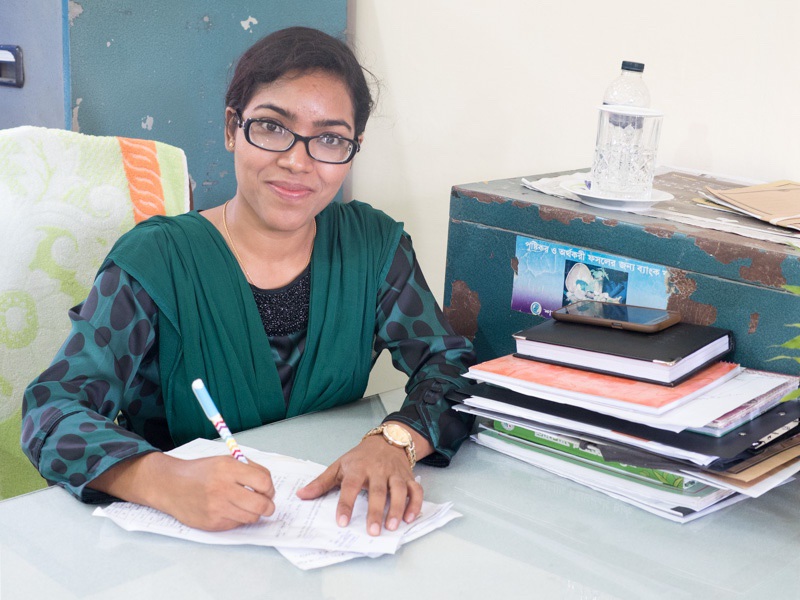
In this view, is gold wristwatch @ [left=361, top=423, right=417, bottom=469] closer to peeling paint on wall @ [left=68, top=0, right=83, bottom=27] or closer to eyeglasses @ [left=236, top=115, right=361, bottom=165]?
eyeglasses @ [left=236, top=115, right=361, bottom=165]

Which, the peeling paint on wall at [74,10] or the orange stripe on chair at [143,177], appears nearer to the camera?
the orange stripe on chair at [143,177]

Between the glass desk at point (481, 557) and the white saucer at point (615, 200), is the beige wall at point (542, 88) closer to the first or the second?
the white saucer at point (615, 200)

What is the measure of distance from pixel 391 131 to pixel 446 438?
1145 mm

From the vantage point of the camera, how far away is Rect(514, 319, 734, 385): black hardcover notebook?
0.98m

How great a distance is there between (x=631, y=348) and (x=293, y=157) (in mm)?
519

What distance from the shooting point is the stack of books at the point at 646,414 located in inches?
36.3

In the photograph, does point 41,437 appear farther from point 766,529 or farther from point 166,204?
point 766,529

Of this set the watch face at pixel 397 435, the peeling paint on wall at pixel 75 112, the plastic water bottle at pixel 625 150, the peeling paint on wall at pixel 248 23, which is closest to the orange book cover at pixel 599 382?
the watch face at pixel 397 435

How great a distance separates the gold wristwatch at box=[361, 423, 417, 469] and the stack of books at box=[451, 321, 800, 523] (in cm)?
10

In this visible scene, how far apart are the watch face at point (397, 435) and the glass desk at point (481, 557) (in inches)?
2.3

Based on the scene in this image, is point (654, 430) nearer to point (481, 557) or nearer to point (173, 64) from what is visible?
point (481, 557)

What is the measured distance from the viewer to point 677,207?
125cm

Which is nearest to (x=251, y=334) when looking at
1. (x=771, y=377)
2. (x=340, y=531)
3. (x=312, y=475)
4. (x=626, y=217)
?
(x=312, y=475)

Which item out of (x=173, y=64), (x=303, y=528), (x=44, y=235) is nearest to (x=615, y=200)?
(x=303, y=528)
